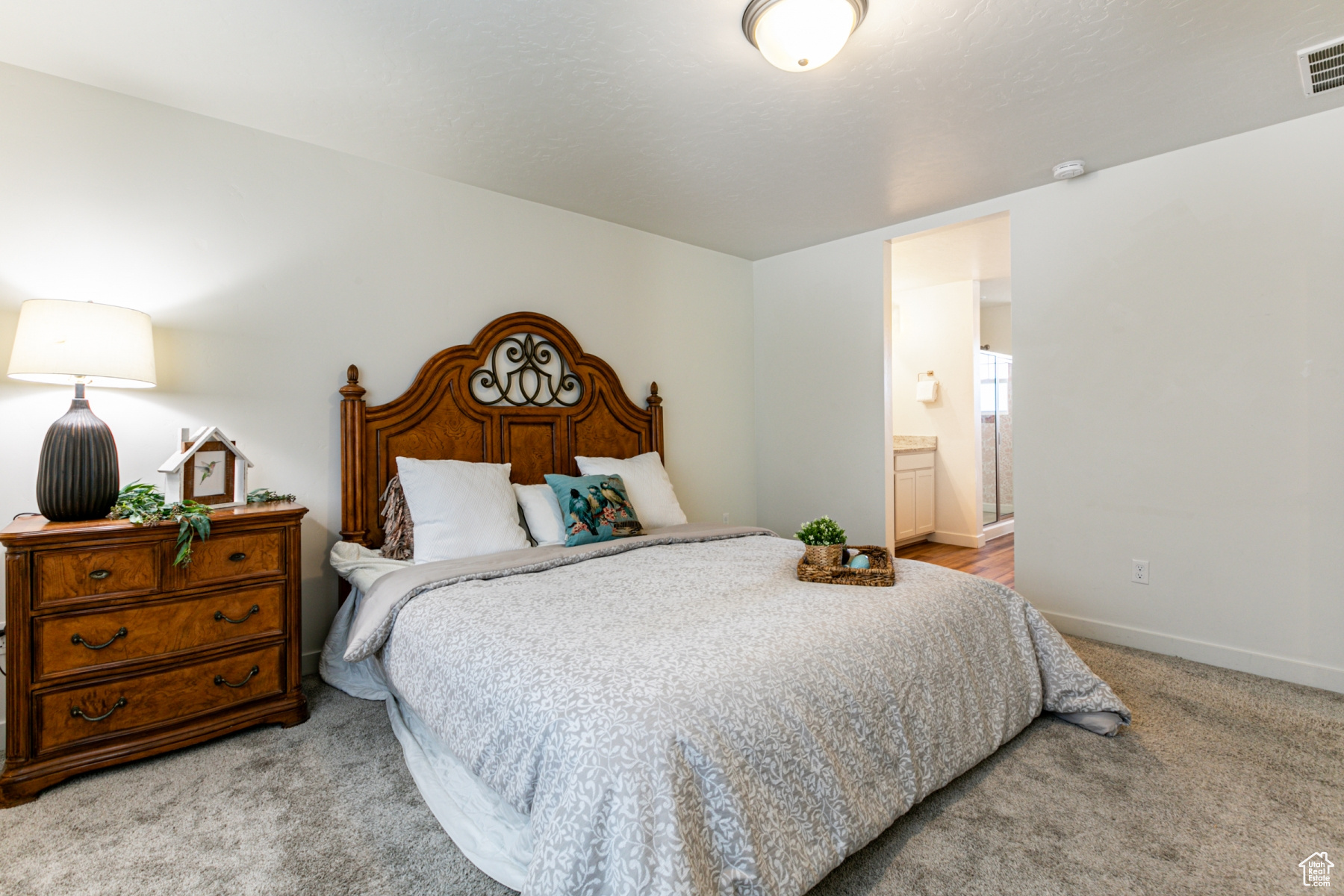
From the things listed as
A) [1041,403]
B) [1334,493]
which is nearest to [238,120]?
[1041,403]

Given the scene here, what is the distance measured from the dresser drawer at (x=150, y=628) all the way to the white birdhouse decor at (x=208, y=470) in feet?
1.33

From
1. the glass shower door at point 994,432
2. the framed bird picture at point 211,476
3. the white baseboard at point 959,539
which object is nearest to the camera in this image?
the framed bird picture at point 211,476

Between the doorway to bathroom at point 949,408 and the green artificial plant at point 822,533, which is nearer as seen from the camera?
the green artificial plant at point 822,533

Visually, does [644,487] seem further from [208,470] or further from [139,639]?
[139,639]

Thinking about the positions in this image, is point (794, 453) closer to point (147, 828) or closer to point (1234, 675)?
point (1234, 675)

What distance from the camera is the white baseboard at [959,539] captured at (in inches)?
217

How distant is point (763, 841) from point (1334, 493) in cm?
292

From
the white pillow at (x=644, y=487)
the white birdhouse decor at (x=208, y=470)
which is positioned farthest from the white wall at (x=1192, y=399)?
the white birdhouse decor at (x=208, y=470)

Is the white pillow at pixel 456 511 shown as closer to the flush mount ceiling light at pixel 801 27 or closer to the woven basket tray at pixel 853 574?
the woven basket tray at pixel 853 574

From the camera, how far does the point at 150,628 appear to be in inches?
80.8

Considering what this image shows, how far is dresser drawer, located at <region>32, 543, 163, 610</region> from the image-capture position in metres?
1.88

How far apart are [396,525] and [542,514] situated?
650 mm

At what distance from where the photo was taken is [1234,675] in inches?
107

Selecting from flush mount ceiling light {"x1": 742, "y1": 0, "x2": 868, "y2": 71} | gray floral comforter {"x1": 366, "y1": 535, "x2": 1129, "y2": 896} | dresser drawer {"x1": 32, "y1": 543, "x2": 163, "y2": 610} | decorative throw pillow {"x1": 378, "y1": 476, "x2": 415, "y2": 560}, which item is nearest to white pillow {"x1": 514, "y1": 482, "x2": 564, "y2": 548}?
decorative throw pillow {"x1": 378, "y1": 476, "x2": 415, "y2": 560}
